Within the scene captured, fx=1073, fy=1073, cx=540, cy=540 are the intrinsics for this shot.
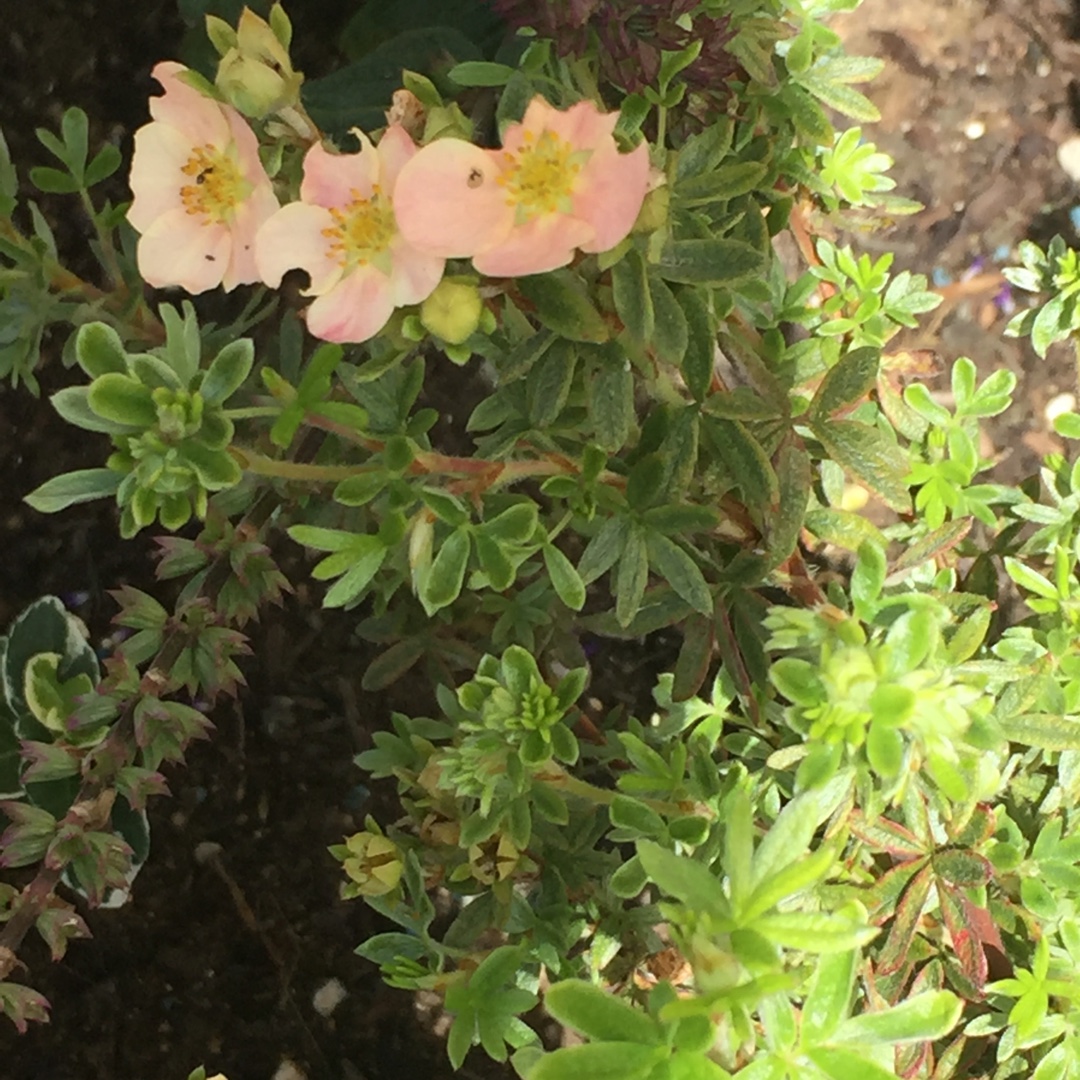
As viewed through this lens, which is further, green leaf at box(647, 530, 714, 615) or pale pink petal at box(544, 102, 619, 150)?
green leaf at box(647, 530, 714, 615)

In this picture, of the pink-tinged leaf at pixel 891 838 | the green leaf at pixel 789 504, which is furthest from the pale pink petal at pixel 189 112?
the pink-tinged leaf at pixel 891 838

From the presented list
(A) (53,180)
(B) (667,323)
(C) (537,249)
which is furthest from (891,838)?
(A) (53,180)

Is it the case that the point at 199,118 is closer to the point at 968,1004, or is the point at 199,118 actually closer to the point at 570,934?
the point at 570,934

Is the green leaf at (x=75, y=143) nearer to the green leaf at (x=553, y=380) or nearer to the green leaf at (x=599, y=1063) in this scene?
the green leaf at (x=553, y=380)

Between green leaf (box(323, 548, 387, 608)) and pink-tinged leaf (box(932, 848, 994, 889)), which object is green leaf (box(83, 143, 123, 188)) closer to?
green leaf (box(323, 548, 387, 608))

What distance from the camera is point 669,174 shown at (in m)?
0.70

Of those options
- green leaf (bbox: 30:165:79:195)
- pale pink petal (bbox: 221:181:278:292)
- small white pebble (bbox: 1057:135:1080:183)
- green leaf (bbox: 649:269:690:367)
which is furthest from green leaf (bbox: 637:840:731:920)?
small white pebble (bbox: 1057:135:1080:183)

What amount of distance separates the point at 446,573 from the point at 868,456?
1.25 ft

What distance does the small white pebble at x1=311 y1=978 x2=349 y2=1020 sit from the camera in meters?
1.38

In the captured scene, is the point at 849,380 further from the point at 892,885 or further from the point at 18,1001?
the point at 18,1001

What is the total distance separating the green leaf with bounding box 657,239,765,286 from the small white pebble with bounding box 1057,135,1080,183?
969 mm

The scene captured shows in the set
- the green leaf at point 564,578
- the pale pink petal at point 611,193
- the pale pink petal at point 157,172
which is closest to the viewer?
the pale pink petal at point 611,193

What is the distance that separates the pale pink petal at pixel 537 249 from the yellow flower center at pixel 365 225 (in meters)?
0.07

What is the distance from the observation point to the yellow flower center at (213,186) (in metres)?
0.70
